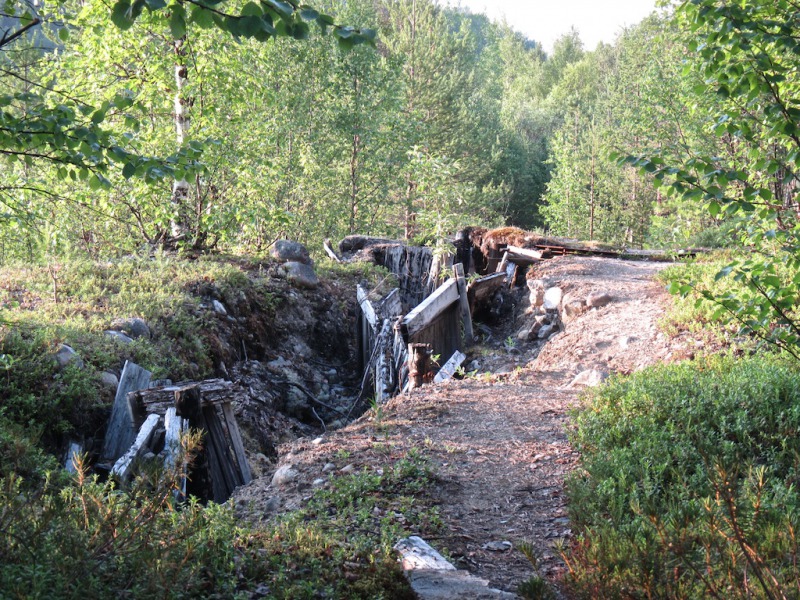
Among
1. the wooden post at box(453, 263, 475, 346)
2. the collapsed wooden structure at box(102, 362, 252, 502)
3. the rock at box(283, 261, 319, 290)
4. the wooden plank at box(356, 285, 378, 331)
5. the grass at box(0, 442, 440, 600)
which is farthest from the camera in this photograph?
the wooden post at box(453, 263, 475, 346)

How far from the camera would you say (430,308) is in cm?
1112

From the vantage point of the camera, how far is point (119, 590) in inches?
108

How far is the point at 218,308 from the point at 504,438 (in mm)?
5079

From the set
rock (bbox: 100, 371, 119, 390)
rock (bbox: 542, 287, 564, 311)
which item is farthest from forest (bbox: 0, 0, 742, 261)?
rock (bbox: 542, 287, 564, 311)

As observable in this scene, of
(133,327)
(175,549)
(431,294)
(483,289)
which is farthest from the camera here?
(483,289)

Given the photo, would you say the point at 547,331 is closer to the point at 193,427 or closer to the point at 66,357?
the point at 193,427

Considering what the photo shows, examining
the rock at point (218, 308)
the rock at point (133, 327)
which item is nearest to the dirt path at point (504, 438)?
the rock at point (133, 327)

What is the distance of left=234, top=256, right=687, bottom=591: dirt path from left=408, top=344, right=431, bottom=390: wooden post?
1.68ft

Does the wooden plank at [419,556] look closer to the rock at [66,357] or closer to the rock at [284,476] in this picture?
the rock at [284,476]

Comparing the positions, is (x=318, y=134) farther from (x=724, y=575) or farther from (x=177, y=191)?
(x=724, y=575)

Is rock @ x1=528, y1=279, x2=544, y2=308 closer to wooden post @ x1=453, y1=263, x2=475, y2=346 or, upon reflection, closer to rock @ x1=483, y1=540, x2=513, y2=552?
wooden post @ x1=453, y1=263, x2=475, y2=346

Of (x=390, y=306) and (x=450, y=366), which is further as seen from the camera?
(x=390, y=306)

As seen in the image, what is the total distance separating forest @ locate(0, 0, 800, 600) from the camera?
310 centimetres

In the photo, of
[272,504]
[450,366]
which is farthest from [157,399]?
[450,366]
